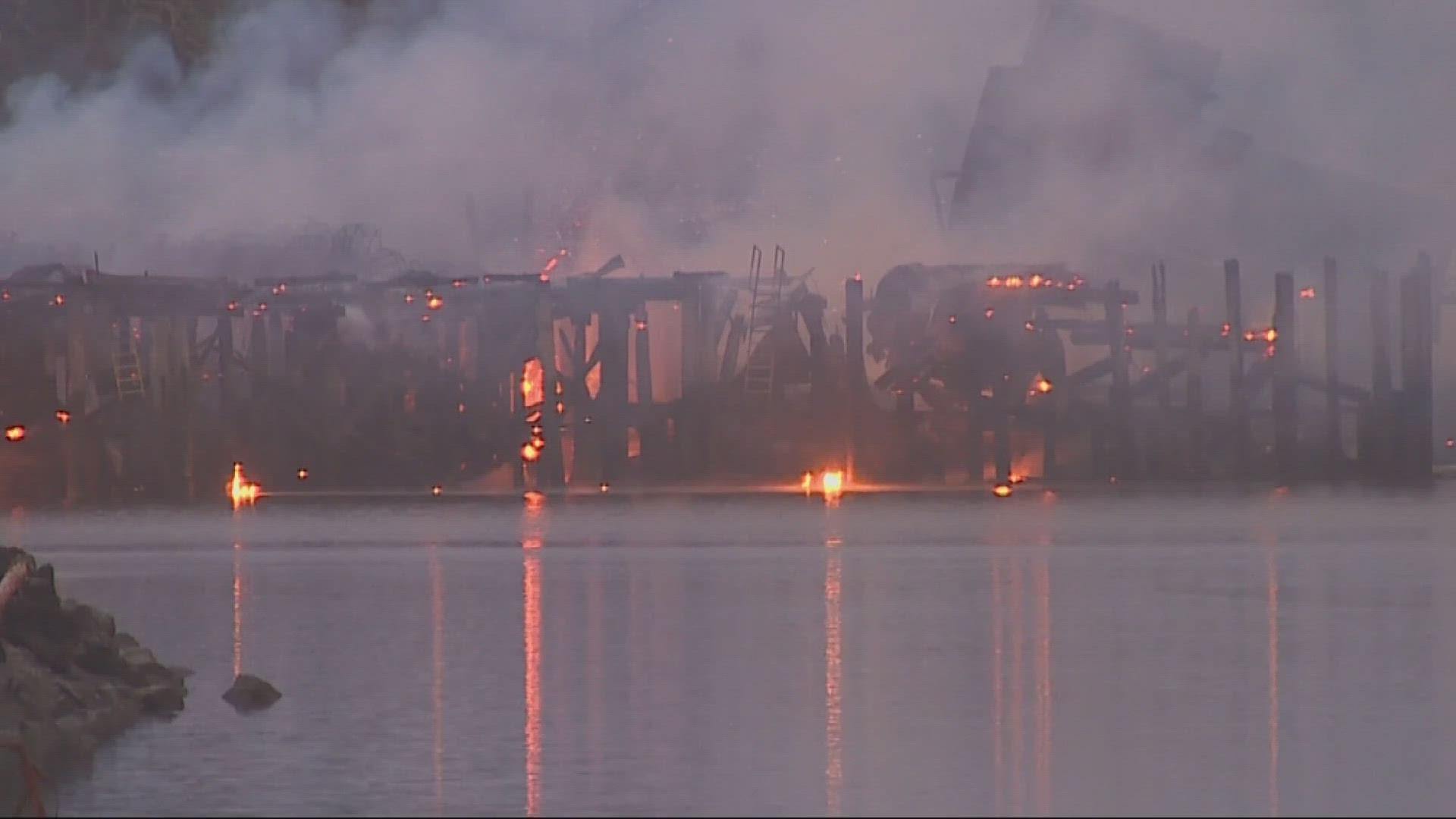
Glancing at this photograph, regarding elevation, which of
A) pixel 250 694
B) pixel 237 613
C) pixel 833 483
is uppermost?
pixel 833 483

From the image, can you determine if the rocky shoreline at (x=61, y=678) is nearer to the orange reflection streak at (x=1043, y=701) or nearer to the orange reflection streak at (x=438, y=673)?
the orange reflection streak at (x=438, y=673)

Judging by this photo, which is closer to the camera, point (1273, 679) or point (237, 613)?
point (1273, 679)

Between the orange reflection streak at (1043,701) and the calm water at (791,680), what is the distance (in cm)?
7

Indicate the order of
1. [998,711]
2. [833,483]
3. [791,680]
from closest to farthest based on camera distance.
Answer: [998,711] < [791,680] < [833,483]

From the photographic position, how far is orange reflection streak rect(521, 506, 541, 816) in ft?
80.2

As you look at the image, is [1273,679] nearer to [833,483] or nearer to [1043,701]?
[1043,701]

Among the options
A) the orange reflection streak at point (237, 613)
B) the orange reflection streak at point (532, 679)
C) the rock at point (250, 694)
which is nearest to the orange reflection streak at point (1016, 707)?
the orange reflection streak at point (532, 679)

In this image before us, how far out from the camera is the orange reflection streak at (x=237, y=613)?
124ft

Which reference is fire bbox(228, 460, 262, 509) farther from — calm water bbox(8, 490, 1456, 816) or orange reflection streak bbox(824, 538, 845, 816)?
orange reflection streak bbox(824, 538, 845, 816)

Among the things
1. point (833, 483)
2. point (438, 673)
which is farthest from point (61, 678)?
point (833, 483)

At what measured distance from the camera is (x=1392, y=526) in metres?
92.3

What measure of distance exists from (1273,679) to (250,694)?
1159 cm

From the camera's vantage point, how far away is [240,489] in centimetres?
12912

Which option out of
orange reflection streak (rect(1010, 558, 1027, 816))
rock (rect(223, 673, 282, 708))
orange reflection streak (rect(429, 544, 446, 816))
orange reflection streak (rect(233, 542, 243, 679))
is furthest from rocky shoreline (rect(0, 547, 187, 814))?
orange reflection streak (rect(1010, 558, 1027, 816))
